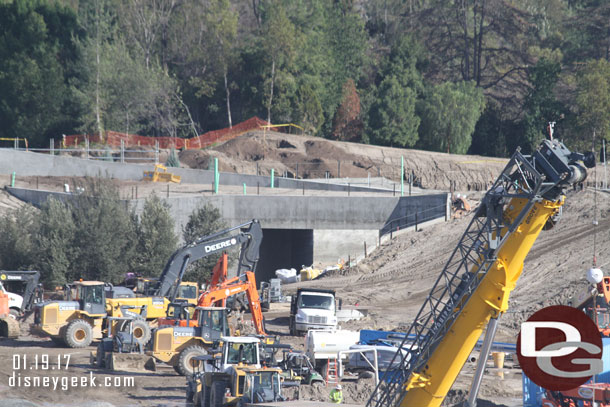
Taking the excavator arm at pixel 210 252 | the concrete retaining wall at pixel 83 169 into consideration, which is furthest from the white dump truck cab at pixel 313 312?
the concrete retaining wall at pixel 83 169

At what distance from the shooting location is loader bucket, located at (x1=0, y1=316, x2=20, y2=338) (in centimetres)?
3080

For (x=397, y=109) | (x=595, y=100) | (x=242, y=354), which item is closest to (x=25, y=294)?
(x=242, y=354)

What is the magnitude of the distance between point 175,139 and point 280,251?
2079 cm

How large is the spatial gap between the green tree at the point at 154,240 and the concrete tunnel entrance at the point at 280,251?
10.3 metres

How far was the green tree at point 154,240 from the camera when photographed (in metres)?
43.6

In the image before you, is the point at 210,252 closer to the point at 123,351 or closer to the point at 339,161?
the point at 123,351

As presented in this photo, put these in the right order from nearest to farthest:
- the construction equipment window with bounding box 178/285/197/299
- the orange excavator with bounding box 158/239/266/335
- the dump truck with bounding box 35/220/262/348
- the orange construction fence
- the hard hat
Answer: the hard hat < the orange excavator with bounding box 158/239/266/335 < the dump truck with bounding box 35/220/262/348 < the construction equipment window with bounding box 178/285/197/299 < the orange construction fence

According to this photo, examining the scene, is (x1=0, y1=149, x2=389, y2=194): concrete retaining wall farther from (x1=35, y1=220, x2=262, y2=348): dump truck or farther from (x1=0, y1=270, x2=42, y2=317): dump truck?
(x1=35, y1=220, x2=262, y2=348): dump truck

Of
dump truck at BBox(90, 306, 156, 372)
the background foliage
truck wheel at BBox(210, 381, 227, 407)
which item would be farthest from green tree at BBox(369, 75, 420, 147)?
truck wheel at BBox(210, 381, 227, 407)

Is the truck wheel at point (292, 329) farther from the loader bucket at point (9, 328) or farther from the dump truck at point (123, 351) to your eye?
the loader bucket at point (9, 328)

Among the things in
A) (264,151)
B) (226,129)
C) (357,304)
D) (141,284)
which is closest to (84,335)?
(141,284)

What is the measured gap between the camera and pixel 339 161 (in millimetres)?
64750

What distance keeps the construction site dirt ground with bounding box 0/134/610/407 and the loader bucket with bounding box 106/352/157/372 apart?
0.35 m

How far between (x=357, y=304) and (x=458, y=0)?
49.3m
